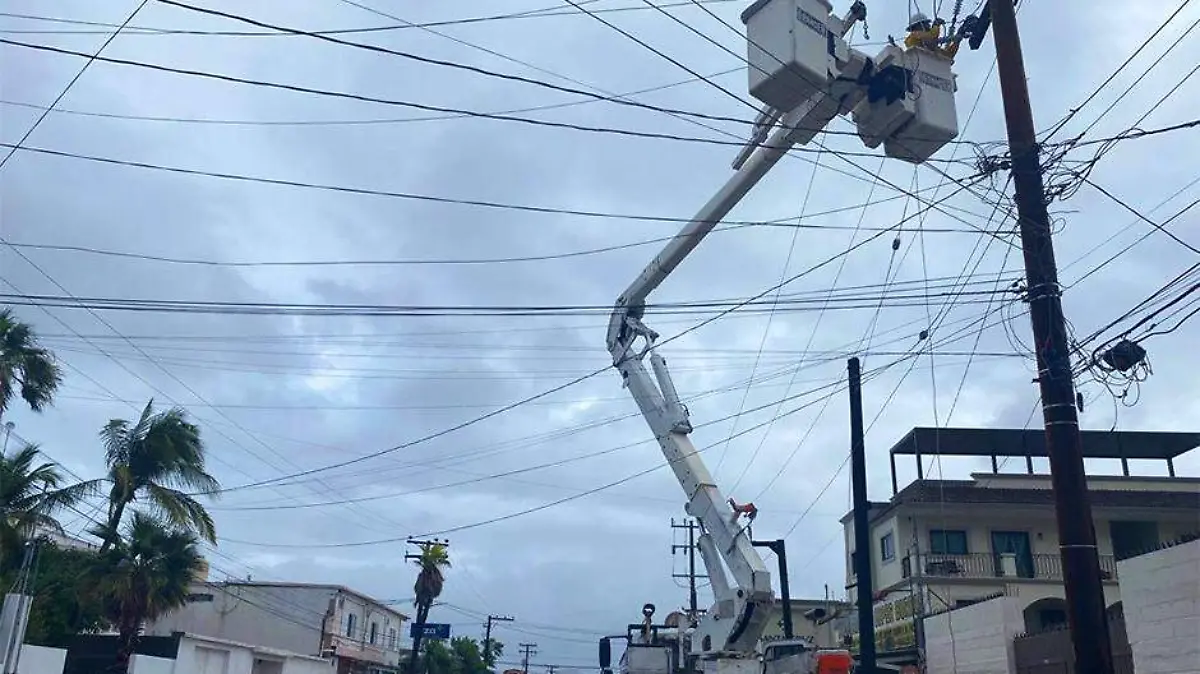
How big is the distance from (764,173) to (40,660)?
70.2 feet

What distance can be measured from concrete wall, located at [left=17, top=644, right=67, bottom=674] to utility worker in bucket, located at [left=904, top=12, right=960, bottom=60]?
2337 centimetres

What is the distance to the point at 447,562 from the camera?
66.9m

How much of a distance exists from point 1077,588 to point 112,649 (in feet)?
110

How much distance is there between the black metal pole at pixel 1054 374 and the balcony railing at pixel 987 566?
27158mm

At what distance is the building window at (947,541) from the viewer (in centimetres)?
4009

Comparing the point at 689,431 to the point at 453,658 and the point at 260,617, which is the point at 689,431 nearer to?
the point at 260,617

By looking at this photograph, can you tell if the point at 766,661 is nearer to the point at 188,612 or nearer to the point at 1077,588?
the point at 1077,588

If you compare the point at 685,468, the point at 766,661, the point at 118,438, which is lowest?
the point at 766,661

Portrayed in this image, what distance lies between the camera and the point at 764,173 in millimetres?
18078

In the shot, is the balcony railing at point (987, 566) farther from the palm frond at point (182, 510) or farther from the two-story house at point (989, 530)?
the palm frond at point (182, 510)

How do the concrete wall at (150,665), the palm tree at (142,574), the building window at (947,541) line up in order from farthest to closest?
the building window at (947,541) → the concrete wall at (150,665) → the palm tree at (142,574)

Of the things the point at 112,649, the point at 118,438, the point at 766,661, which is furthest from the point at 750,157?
the point at 112,649

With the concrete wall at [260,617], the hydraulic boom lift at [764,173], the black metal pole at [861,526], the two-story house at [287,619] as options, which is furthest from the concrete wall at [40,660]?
the concrete wall at [260,617]

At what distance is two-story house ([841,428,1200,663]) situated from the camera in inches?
1523
